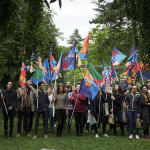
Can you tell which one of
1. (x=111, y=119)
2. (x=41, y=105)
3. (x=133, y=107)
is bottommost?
(x=111, y=119)

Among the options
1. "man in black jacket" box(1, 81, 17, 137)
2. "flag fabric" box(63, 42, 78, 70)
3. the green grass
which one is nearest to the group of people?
"man in black jacket" box(1, 81, 17, 137)

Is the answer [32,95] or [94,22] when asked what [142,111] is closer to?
[32,95]

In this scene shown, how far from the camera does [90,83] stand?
38.8 feet

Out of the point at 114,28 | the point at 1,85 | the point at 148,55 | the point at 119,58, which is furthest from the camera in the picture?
the point at 114,28

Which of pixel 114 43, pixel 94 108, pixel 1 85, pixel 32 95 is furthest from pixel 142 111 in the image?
pixel 114 43

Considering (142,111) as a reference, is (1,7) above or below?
above

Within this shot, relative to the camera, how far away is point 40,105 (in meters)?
11.4

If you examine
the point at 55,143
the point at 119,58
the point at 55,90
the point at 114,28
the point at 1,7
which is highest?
the point at 114,28

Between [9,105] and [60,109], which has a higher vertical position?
[9,105]

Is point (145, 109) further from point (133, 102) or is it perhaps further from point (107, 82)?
point (107, 82)

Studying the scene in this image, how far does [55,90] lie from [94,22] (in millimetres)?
A: 24863

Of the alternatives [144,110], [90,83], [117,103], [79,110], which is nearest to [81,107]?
[79,110]

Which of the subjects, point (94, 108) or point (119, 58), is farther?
point (119, 58)

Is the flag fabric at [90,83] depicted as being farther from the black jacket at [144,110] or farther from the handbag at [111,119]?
the black jacket at [144,110]
